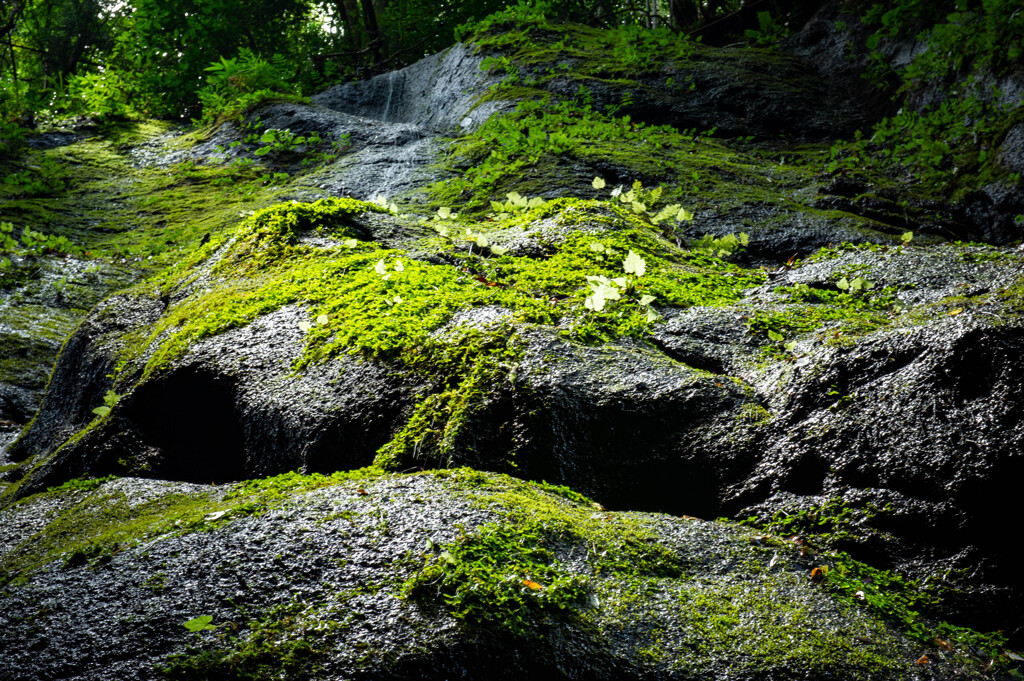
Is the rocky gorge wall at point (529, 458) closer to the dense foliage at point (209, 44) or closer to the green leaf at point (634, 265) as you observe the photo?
the green leaf at point (634, 265)

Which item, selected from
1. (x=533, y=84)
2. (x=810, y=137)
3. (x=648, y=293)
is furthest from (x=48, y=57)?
(x=648, y=293)

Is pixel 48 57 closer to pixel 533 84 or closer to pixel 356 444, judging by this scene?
pixel 533 84

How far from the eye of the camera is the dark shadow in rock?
3.52 m

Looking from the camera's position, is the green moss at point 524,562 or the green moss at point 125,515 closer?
the green moss at point 524,562

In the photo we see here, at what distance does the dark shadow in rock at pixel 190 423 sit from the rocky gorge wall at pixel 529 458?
0.02 meters

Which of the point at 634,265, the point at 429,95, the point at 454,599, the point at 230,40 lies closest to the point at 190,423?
the point at 454,599

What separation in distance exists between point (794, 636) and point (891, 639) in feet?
0.93

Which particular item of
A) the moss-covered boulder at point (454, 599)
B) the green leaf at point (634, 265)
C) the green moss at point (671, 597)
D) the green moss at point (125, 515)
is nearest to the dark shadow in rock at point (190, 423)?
the green moss at point (125, 515)

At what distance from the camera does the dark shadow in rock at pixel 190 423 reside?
3.52 m

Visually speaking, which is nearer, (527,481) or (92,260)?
(527,481)

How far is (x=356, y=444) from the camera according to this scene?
9.91 ft

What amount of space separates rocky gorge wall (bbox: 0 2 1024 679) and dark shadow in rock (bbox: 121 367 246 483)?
0.02 metres

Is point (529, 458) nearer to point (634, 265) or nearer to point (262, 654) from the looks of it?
point (262, 654)

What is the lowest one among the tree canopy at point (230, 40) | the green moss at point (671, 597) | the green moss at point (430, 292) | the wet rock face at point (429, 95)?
the green moss at point (671, 597)
